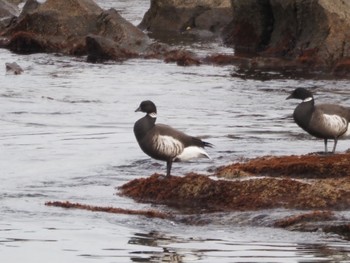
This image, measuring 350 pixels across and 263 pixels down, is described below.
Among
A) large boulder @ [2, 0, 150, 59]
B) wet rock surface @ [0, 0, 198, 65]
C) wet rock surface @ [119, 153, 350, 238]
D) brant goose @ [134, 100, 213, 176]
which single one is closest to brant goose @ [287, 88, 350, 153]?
wet rock surface @ [119, 153, 350, 238]

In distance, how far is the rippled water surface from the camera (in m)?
12.2

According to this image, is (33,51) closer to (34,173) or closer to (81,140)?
(81,140)

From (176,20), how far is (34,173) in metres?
20.7

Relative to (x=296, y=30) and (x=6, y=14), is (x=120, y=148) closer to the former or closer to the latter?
(x=296, y=30)

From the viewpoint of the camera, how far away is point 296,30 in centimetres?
3064

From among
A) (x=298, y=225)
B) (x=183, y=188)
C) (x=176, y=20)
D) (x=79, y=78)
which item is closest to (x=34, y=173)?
(x=183, y=188)

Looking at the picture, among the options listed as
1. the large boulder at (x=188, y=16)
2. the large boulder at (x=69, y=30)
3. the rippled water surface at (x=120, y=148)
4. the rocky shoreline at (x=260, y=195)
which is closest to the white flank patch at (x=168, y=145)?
the rocky shoreline at (x=260, y=195)

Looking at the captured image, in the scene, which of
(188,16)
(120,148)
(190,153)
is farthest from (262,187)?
(188,16)

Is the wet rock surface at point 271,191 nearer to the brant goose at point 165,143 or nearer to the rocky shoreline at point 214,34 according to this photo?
the brant goose at point 165,143

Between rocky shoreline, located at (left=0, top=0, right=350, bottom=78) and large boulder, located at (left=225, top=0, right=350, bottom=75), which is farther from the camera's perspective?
rocky shoreline, located at (left=0, top=0, right=350, bottom=78)

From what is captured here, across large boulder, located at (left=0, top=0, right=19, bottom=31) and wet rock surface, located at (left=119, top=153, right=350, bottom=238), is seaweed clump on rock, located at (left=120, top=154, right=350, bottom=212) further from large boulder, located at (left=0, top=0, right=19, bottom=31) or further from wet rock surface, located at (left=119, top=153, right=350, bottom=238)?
large boulder, located at (left=0, top=0, right=19, bottom=31)

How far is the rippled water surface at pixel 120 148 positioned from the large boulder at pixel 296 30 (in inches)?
48.1

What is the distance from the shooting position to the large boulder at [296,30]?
29.1 m

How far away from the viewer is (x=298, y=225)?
1290 centimetres
